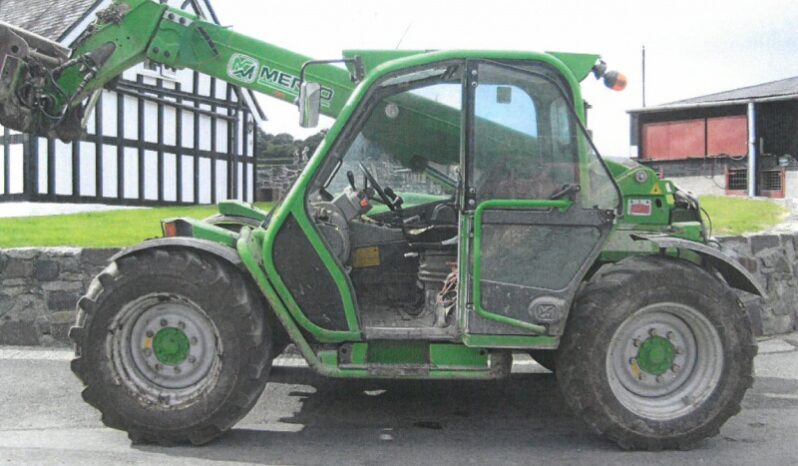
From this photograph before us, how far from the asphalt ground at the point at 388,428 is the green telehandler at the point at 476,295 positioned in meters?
0.22

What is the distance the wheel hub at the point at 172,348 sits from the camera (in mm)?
5031

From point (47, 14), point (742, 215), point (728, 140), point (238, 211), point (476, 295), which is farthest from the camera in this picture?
point (728, 140)

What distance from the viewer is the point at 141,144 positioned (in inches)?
884

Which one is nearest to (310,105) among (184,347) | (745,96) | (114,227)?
(184,347)

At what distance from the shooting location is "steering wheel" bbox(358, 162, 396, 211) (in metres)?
5.57

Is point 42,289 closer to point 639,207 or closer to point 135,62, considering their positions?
point 135,62

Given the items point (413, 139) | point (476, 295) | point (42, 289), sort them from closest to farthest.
→ 1. point (476, 295)
2. point (413, 139)
3. point (42, 289)

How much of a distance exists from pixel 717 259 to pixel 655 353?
738mm

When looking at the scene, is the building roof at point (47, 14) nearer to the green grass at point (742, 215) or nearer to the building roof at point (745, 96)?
the green grass at point (742, 215)

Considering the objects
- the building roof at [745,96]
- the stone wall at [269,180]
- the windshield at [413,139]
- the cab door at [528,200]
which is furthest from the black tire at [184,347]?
the building roof at [745,96]

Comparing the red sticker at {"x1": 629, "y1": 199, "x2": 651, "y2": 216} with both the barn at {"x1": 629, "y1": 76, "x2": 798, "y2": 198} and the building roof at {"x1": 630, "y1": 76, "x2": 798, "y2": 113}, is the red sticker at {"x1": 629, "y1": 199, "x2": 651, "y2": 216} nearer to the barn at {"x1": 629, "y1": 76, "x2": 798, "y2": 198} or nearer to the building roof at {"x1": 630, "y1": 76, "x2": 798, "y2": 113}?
the barn at {"x1": 629, "y1": 76, "x2": 798, "y2": 198}

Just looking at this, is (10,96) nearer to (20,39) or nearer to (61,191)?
(20,39)

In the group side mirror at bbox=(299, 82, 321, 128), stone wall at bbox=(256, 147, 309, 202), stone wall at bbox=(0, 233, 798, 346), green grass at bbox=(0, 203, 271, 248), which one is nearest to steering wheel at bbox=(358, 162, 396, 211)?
side mirror at bbox=(299, 82, 321, 128)

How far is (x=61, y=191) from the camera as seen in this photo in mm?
20156
